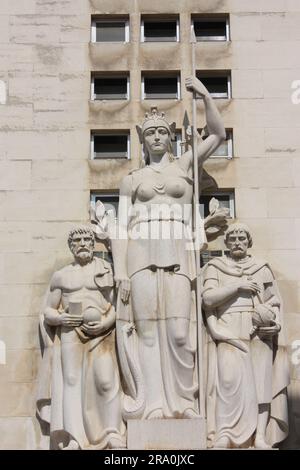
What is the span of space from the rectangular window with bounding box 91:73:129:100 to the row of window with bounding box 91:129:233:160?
2.56ft

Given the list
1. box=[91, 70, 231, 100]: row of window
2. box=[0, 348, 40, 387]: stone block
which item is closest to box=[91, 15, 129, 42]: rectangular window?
box=[91, 70, 231, 100]: row of window

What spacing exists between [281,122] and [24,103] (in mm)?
4689

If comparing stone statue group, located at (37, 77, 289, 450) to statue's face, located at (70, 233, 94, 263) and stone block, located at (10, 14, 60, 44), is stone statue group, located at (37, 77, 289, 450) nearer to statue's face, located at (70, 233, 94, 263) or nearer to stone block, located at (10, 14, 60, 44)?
statue's face, located at (70, 233, 94, 263)

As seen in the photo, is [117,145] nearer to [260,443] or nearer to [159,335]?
[159,335]

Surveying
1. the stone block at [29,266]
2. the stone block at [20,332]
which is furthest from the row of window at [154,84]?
the stone block at [20,332]

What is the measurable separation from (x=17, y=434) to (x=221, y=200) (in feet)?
17.7

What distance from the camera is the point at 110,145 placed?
18906 millimetres

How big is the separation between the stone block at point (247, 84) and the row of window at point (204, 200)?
1945 mm

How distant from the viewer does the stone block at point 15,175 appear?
1838 cm

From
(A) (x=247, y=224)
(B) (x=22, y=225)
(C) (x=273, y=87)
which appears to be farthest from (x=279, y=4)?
(B) (x=22, y=225)

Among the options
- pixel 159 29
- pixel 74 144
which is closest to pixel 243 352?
pixel 74 144

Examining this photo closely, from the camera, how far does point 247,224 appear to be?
18000 mm
